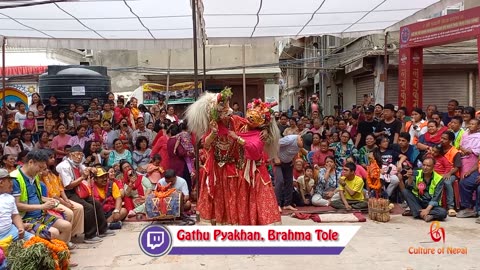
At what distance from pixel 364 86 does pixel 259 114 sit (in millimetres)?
10773

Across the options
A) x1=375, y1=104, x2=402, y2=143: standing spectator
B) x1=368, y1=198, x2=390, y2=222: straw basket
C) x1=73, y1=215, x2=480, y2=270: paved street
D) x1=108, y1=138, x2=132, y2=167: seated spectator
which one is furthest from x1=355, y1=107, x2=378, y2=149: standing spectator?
x1=108, y1=138, x2=132, y2=167: seated spectator

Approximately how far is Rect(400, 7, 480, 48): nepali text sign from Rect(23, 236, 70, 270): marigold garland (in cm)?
667

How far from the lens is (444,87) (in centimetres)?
1280

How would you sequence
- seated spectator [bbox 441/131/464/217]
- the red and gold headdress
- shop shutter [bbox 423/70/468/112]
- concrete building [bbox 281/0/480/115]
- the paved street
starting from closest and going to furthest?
the paved street < the red and gold headdress < seated spectator [bbox 441/131/464/217] < concrete building [bbox 281/0/480/115] < shop shutter [bbox 423/70/468/112]

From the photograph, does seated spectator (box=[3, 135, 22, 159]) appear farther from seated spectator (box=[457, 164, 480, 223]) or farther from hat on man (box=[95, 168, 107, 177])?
seated spectator (box=[457, 164, 480, 223])

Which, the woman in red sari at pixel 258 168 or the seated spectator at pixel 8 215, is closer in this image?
the seated spectator at pixel 8 215

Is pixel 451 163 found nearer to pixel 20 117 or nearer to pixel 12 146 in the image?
pixel 12 146

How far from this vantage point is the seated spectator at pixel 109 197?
571 cm

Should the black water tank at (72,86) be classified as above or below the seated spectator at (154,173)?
above

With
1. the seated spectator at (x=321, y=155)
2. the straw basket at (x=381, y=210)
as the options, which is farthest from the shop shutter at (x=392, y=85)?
the straw basket at (x=381, y=210)

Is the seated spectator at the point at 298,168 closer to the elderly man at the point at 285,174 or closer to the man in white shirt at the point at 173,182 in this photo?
the elderly man at the point at 285,174

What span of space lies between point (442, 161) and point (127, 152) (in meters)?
4.56

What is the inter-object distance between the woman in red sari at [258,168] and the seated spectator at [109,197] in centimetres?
206

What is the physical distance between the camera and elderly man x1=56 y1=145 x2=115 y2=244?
5.22 metres
